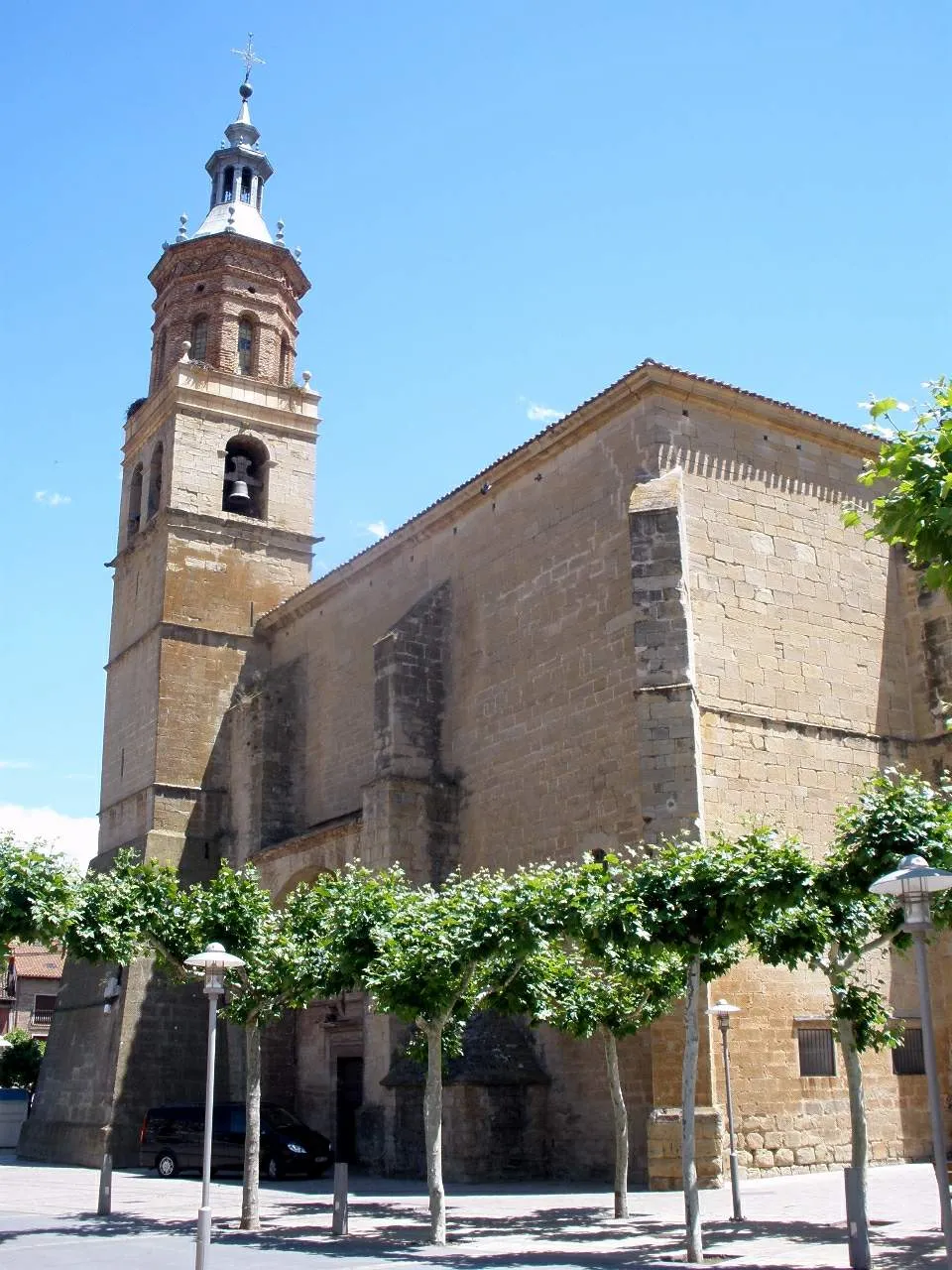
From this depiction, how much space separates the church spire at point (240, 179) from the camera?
100 ft

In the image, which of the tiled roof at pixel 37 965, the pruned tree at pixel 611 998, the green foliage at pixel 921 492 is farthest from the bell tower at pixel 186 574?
the tiled roof at pixel 37 965

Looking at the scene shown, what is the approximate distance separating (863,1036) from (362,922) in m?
5.14

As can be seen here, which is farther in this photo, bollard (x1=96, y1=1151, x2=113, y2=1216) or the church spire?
the church spire

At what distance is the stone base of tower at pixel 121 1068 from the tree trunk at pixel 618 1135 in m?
10.9

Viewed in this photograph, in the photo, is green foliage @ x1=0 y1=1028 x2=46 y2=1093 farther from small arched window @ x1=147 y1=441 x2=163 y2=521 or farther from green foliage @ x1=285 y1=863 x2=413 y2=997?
green foliage @ x1=285 y1=863 x2=413 y2=997

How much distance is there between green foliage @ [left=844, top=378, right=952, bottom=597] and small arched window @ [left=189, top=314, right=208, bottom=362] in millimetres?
22902

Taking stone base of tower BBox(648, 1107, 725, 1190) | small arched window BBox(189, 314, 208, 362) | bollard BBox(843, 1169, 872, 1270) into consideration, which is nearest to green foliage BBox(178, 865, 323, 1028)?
stone base of tower BBox(648, 1107, 725, 1190)

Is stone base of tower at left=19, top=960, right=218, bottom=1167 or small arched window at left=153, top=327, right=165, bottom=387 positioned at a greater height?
small arched window at left=153, top=327, right=165, bottom=387

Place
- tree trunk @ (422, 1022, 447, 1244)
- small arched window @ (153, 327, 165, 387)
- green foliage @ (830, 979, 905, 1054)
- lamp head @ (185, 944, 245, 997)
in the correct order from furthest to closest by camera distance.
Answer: small arched window @ (153, 327, 165, 387) < lamp head @ (185, 944, 245, 997) < tree trunk @ (422, 1022, 447, 1244) < green foliage @ (830, 979, 905, 1054)

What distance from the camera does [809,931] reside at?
11.0 metres

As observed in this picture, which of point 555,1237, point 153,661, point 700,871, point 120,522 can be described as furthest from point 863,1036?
point 120,522

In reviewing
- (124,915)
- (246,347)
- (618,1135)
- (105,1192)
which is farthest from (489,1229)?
(246,347)

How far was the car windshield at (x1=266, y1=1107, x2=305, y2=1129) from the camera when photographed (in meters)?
20.0

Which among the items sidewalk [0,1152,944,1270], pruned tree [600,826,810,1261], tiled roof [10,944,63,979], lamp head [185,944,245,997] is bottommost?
sidewalk [0,1152,944,1270]
